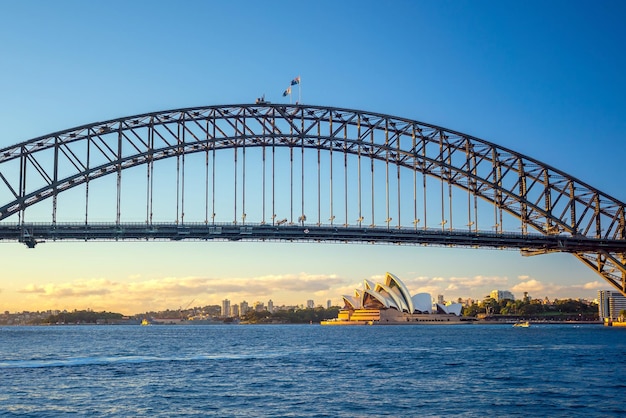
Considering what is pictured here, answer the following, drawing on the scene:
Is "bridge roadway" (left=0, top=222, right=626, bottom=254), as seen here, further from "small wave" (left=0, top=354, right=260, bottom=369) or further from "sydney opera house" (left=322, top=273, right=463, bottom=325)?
"sydney opera house" (left=322, top=273, right=463, bottom=325)

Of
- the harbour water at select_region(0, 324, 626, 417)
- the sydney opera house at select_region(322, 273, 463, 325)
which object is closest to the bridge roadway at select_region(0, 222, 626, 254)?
the harbour water at select_region(0, 324, 626, 417)

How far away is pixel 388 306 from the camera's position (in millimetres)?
153875

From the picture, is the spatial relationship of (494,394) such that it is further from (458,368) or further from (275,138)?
(275,138)

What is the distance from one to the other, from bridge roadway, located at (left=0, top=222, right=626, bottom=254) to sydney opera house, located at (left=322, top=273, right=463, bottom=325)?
2882 inches

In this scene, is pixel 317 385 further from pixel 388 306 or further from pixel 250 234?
pixel 388 306

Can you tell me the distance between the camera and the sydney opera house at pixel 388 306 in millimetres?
152875

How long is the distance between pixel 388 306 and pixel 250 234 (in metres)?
86.7

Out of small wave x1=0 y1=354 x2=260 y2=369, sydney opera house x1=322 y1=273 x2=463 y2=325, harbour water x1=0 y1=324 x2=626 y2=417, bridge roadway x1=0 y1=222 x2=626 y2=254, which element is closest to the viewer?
harbour water x1=0 y1=324 x2=626 y2=417

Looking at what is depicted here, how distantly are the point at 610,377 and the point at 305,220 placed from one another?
39.3 meters

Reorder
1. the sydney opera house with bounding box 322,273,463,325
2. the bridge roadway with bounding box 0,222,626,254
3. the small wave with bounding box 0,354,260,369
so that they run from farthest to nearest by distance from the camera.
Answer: the sydney opera house with bounding box 322,273,463,325, the bridge roadway with bounding box 0,222,626,254, the small wave with bounding box 0,354,260,369

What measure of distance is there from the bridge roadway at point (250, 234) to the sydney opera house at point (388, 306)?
7319cm

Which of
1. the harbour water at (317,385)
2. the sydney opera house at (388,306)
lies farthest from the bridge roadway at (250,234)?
the sydney opera house at (388,306)

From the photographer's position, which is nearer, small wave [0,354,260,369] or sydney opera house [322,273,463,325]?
small wave [0,354,260,369]

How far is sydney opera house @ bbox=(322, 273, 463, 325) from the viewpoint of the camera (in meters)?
153
